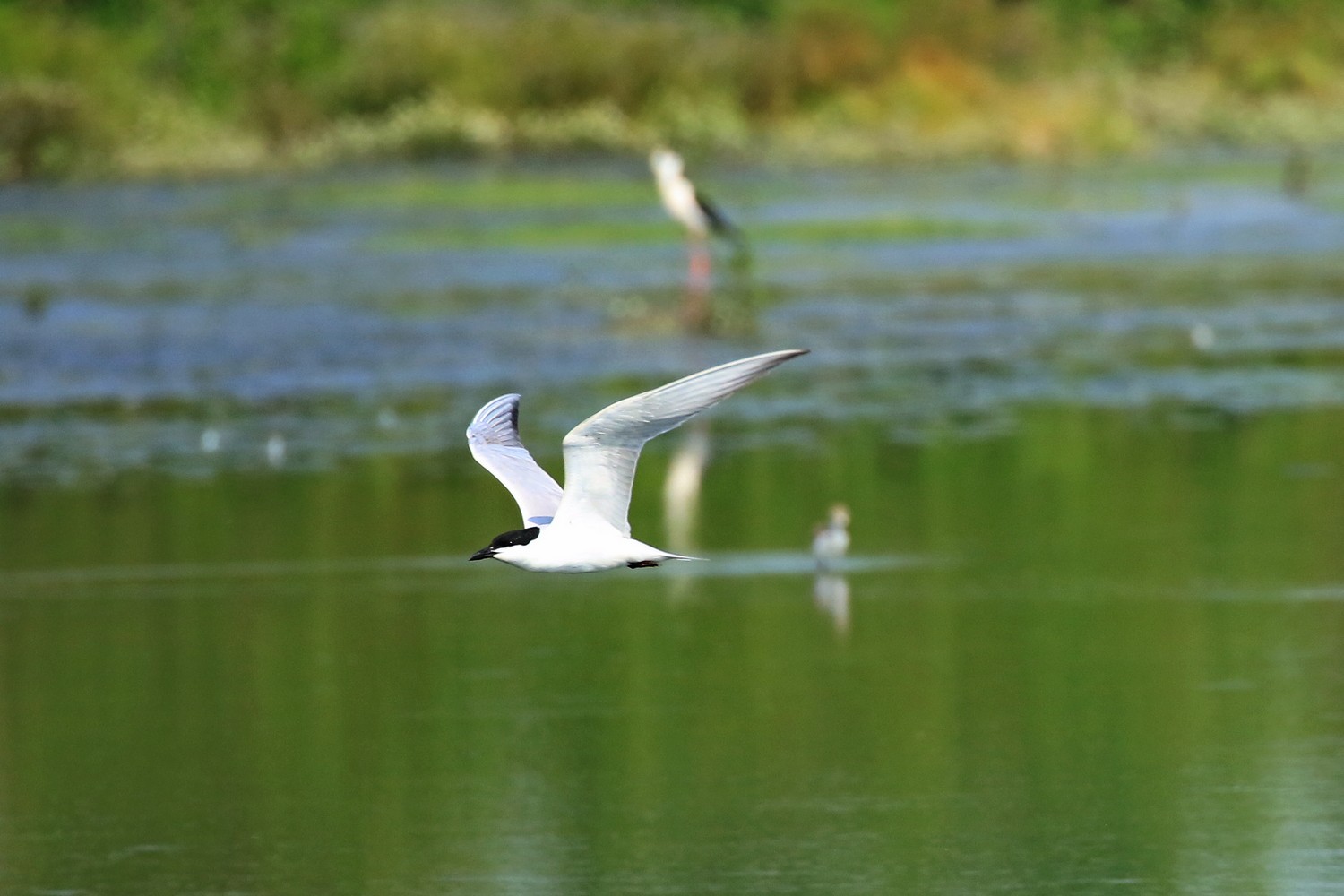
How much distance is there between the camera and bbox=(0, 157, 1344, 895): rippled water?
8.30 metres

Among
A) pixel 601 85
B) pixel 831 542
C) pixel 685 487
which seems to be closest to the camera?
pixel 831 542

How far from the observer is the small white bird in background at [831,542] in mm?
12469

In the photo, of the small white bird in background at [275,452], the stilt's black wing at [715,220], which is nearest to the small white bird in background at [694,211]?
the stilt's black wing at [715,220]

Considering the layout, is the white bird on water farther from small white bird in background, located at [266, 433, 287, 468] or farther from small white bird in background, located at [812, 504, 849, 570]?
small white bird in background, located at [266, 433, 287, 468]


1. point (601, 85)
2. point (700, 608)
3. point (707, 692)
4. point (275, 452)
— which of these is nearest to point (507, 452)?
point (707, 692)

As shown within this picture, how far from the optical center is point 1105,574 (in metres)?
12.2

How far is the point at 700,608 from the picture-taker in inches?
465

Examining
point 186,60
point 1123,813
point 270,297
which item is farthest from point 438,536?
point 186,60

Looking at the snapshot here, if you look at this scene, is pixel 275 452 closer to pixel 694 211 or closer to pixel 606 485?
pixel 606 485

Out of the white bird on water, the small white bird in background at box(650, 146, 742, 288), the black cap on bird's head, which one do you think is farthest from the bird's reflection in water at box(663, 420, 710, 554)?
the small white bird in background at box(650, 146, 742, 288)

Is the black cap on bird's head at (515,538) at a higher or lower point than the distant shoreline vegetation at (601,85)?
lower

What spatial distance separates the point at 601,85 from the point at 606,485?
44648 mm

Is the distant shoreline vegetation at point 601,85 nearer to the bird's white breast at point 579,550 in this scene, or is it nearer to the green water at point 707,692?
the green water at point 707,692

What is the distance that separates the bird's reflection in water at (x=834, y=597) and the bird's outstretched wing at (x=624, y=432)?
3681mm
